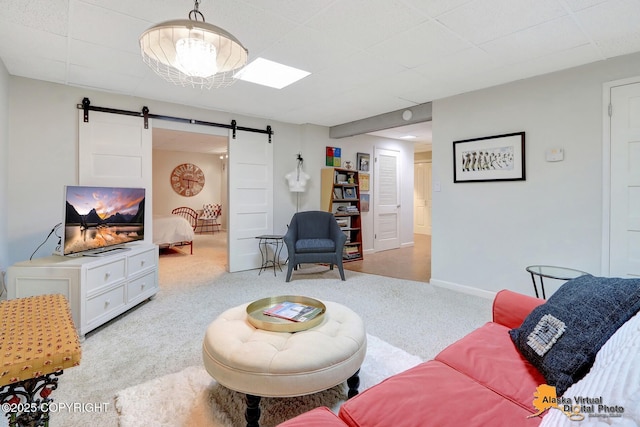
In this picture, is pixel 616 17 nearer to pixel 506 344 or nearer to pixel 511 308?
pixel 511 308

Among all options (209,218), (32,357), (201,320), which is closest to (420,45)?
(32,357)

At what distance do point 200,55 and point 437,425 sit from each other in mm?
1876

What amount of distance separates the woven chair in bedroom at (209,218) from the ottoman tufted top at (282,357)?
8149mm

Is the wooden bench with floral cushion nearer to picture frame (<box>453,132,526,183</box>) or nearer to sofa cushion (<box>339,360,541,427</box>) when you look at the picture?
sofa cushion (<box>339,360,541,427</box>)

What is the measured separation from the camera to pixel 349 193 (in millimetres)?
5719

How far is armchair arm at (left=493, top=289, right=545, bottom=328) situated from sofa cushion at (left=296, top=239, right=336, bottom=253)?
104 inches

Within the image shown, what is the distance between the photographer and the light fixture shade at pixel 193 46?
4.88ft

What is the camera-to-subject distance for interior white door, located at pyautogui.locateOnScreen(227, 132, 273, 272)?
4652mm

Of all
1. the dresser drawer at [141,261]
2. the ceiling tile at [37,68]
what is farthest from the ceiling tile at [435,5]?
the dresser drawer at [141,261]

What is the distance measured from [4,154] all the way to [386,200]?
5.69 metres

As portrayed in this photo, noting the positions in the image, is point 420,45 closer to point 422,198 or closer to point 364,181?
point 364,181

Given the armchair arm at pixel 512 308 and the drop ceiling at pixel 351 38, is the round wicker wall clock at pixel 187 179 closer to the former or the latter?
the drop ceiling at pixel 351 38

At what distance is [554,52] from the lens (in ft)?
8.55

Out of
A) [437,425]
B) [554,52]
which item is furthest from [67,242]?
Result: [554,52]
